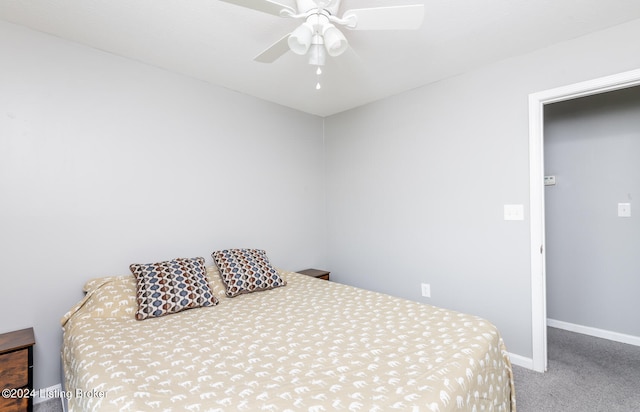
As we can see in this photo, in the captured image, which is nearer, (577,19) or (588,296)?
(577,19)

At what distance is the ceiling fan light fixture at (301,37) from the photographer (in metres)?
1.51

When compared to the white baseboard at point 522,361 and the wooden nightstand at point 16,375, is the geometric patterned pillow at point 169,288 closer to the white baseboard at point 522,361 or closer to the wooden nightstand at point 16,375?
the wooden nightstand at point 16,375

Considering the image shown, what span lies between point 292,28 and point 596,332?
3718 mm

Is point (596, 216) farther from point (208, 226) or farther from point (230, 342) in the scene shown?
point (208, 226)

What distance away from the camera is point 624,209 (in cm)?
270

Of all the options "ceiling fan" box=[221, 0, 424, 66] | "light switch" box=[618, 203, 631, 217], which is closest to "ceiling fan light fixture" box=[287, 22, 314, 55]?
"ceiling fan" box=[221, 0, 424, 66]

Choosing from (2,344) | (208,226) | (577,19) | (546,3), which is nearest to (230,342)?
(2,344)

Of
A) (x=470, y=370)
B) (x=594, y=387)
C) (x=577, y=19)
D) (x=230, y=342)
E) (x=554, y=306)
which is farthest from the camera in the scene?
(x=554, y=306)

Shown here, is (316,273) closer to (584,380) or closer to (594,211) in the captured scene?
(584,380)

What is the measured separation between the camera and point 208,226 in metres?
2.77

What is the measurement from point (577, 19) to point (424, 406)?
240cm

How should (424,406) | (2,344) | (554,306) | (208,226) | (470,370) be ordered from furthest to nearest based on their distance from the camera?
(554,306) < (208,226) < (2,344) < (470,370) < (424,406)

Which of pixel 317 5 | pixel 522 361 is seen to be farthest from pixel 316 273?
pixel 317 5

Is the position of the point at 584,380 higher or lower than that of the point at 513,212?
lower
